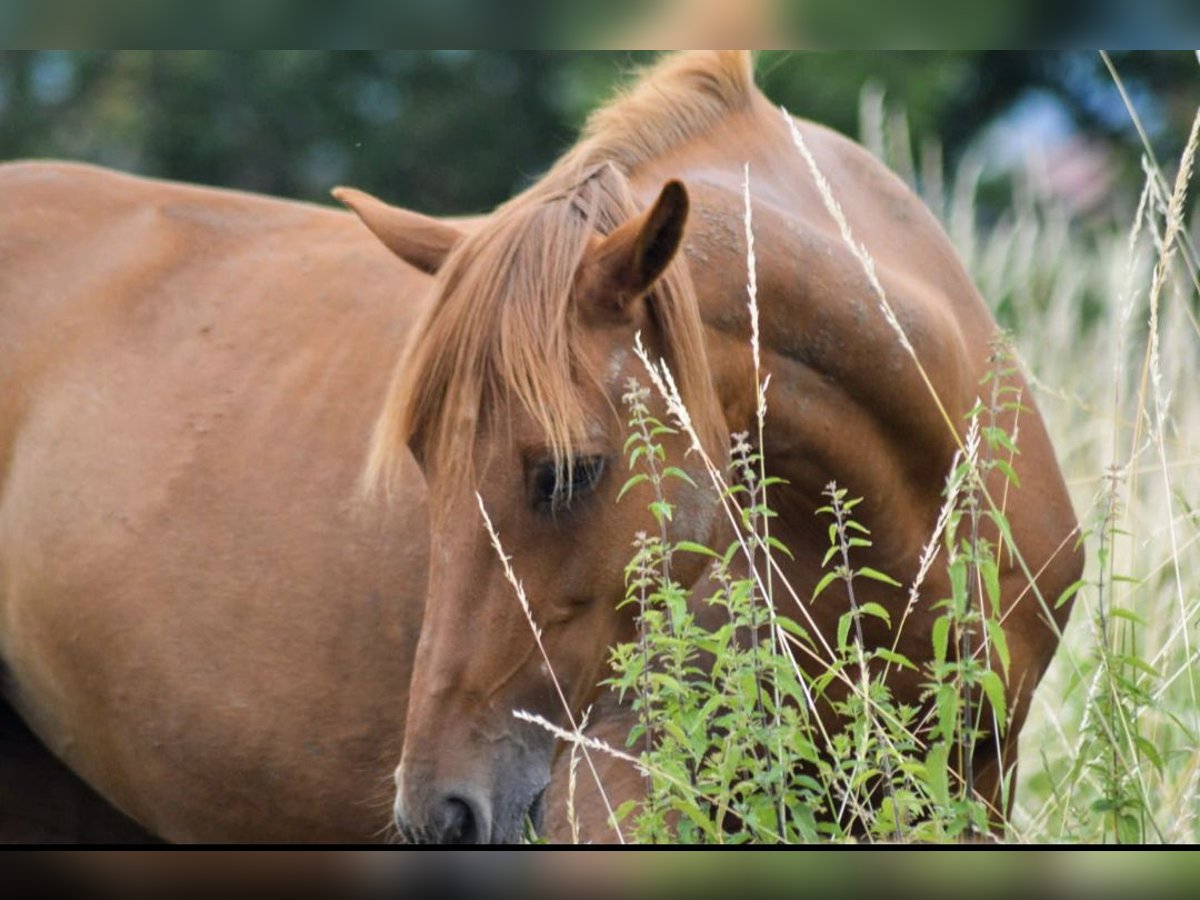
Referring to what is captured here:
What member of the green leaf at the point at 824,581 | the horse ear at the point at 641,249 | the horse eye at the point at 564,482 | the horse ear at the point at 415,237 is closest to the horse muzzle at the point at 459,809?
the horse eye at the point at 564,482

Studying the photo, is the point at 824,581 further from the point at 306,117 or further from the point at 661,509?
the point at 306,117

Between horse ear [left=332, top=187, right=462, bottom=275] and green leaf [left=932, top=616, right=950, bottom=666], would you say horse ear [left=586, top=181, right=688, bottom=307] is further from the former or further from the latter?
green leaf [left=932, top=616, right=950, bottom=666]

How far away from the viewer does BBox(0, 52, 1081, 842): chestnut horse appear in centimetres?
231

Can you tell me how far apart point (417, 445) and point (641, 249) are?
0.46 metres

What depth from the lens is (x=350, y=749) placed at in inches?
120

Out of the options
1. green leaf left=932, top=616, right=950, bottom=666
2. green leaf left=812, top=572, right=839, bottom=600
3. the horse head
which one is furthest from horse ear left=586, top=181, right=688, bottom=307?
green leaf left=932, top=616, right=950, bottom=666

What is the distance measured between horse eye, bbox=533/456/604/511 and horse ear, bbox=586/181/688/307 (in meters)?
0.27

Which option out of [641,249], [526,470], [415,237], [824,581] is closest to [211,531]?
→ [415,237]

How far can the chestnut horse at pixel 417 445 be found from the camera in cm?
231

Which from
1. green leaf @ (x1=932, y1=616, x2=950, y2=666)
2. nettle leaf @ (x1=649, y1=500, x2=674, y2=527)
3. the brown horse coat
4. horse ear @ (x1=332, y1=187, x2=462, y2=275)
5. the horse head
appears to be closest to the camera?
green leaf @ (x1=932, y1=616, x2=950, y2=666)

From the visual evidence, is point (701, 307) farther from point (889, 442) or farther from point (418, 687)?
point (418, 687)

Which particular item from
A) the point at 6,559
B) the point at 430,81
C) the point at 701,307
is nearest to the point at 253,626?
the point at 6,559

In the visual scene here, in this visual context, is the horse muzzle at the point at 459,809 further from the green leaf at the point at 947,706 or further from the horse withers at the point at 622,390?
the green leaf at the point at 947,706
